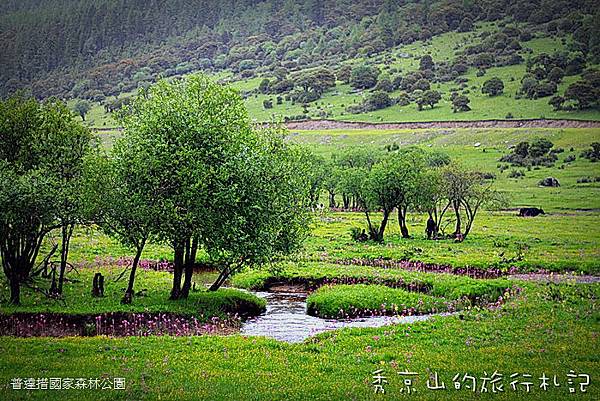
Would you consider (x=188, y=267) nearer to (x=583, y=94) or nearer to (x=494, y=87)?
(x=583, y=94)

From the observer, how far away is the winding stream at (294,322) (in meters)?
30.2

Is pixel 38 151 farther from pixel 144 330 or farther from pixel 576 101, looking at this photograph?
pixel 576 101

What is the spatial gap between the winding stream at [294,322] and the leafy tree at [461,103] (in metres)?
156

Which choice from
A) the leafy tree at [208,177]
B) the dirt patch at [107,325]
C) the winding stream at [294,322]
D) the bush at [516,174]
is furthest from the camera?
the bush at [516,174]

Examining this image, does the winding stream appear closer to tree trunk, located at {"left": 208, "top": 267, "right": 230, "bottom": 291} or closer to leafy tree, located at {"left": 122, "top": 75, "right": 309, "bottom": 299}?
tree trunk, located at {"left": 208, "top": 267, "right": 230, "bottom": 291}

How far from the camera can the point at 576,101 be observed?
163875 millimetres

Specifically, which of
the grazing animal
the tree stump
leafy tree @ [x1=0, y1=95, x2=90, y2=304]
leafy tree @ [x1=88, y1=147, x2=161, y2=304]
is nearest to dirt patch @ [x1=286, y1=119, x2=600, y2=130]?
the grazing animal

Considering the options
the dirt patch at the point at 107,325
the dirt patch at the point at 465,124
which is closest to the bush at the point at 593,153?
the dirt patch at the point at 465,124

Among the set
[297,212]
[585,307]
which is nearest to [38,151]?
[297,212]

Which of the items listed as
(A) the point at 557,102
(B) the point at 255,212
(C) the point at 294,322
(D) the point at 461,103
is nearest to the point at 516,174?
(A) the point at 557,102

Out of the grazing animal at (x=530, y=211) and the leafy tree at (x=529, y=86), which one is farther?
the leafy tree at (x=529, y=86)

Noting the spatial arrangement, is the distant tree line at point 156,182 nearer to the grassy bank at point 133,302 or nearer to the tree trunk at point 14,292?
the tree trunk at point 14,292

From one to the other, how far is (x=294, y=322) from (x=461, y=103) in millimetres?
163152

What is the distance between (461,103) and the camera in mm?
182500
